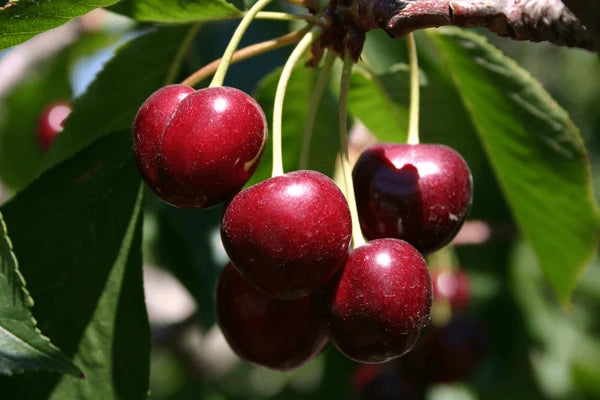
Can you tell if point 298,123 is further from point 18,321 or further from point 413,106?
point 18,321

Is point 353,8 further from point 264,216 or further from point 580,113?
point 580,113

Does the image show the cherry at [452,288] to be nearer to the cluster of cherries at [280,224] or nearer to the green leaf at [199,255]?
the green leaf at [199,255]

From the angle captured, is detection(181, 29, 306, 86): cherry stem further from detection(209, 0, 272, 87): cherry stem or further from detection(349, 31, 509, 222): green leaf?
detection(349, 31, 509, 222): green leaf

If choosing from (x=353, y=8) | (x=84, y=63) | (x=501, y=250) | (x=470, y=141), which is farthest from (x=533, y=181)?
(x=84, y=63)

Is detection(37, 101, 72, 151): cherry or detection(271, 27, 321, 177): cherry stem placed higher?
detection(271, 27, 321, 177): cherry stem

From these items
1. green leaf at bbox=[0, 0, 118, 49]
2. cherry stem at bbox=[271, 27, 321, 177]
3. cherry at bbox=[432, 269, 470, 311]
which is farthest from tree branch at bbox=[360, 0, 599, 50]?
cherry at bbox=[432, 269, 470, 311]

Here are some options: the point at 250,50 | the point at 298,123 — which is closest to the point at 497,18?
the point at 250,50
